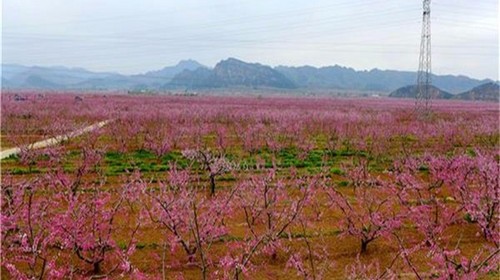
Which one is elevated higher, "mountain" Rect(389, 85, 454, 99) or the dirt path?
the dirt path

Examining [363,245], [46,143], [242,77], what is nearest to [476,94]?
[242,77]

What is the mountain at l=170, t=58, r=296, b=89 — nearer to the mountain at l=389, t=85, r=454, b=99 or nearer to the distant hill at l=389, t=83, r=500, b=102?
the mountain at l=389, t=85, r=454, b=99

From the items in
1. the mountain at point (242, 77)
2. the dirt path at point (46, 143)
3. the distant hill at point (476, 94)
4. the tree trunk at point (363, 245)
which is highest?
the mountain at point (242, 77)

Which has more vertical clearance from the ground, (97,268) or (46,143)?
(46,143)

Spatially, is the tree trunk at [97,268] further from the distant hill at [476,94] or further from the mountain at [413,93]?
the mountain at [413,93]

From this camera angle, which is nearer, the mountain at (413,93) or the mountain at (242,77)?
the mountain at (413,93)

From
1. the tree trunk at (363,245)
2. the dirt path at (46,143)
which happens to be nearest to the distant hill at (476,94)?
the dirt path at (46,143)

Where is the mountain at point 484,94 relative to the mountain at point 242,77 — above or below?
below

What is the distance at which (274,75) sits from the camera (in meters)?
190

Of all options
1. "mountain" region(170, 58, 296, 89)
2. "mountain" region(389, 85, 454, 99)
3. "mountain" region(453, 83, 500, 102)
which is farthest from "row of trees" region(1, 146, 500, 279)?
"mountain" region(170, 58, 296, 89)

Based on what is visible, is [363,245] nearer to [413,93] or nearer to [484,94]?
[413,93]

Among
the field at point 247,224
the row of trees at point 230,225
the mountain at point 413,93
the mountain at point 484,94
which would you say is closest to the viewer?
the field at point 247,224

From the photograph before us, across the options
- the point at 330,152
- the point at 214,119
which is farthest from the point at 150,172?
the point at 214,119

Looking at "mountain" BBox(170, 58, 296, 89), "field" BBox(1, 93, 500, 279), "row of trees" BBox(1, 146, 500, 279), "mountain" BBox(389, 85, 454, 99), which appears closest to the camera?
"field" BBox(1, 93, 500, 279)
